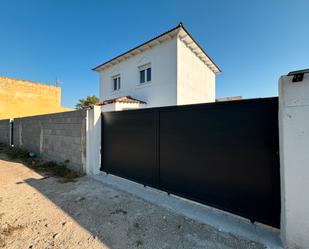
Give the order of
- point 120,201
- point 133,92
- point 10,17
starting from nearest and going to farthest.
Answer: point 120,201 → point 10,17 → point 133,92

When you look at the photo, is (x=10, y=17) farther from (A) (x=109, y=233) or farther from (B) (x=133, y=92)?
(A) (x=109, y=233)

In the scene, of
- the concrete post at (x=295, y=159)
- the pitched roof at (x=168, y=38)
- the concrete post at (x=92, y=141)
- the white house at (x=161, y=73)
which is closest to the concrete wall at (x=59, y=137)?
the concrete post at (x=92, y=141)

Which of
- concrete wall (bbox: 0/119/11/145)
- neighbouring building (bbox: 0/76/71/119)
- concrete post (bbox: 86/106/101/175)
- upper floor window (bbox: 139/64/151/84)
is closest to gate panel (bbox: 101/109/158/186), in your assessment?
concrete post (bbox: 86/106/101/175)

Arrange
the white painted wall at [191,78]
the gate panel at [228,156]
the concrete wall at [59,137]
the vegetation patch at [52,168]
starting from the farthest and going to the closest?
the white painted wall at [191,78], the concrete wall at [59,137], the vegetation patch at [52,168], the gate panel at [228,156]

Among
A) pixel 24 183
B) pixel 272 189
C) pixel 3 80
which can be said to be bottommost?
pixel 24 183

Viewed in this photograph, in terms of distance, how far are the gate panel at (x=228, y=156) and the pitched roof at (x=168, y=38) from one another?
6915 millimetres

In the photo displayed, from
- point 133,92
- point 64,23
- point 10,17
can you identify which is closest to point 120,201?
point 133,92

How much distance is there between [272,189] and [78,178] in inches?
187

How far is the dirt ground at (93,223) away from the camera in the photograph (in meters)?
2.08

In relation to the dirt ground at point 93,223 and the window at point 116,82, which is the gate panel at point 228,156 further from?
the window at point 116,82

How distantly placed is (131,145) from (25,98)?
2107 cm

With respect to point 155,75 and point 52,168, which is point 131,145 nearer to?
point 52,168

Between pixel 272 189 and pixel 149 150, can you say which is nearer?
pixel 272 189

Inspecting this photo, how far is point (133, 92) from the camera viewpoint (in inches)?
425
